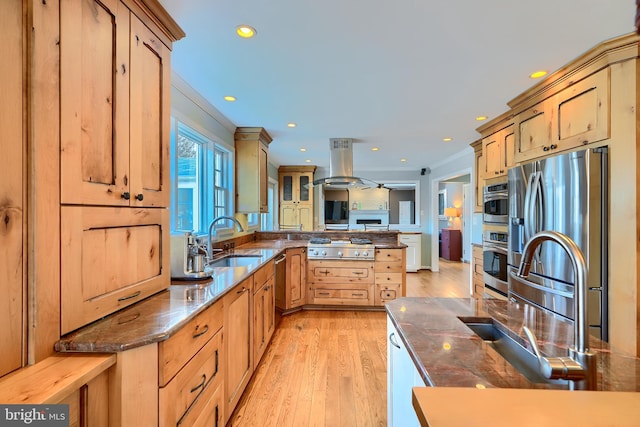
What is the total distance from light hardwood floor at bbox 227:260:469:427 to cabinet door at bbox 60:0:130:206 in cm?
159

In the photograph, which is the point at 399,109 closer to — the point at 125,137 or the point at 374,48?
the point at 374,48

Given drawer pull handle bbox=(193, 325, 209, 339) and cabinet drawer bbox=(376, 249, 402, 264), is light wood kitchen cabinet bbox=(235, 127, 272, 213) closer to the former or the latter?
cabinet drawer bbox=(376, 249, 402, 264)

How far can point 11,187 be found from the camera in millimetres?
854

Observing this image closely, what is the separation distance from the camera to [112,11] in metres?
1.21

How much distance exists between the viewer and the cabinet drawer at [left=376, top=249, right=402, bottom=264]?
12.7 ft

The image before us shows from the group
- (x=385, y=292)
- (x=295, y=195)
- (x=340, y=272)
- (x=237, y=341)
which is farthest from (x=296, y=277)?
(x=295, y=195)

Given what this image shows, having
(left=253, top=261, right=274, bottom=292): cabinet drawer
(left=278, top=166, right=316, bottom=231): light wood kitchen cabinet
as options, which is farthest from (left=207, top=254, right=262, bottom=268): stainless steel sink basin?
(left=278, top=166, right=316, bottom=231): light wood kitchen cabinet

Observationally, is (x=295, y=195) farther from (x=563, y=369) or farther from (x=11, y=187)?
(x=563, y=369)

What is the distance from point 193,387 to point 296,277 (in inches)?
100

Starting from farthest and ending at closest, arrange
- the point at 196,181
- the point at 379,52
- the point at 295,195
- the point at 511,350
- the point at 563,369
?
the point at 295,195 < the point at 196,181 < the point at 379,52 < the point at 511,350 < the point at 563,369

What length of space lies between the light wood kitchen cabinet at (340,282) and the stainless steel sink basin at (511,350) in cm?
265

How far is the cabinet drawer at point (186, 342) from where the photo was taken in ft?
→ 3.43

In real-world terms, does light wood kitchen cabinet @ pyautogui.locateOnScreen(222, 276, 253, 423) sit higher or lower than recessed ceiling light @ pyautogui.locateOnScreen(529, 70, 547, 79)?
lower

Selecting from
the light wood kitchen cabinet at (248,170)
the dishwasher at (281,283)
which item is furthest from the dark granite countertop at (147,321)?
the light wood kitchen cabinet at (248,170)
